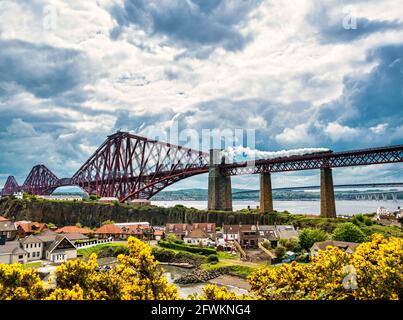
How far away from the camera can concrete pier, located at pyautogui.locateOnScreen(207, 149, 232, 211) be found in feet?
241

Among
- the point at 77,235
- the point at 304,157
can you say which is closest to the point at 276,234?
the point at 304,157

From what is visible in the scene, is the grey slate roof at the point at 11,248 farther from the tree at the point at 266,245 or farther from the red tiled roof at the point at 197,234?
the tree at the point at 266,245

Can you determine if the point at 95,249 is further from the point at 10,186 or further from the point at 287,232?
the point at 10,186

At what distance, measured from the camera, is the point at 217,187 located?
74.6 meters

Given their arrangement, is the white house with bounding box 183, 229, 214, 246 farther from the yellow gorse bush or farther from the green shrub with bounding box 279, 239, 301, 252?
the yellow gorse bush

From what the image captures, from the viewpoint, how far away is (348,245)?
35.0 metres

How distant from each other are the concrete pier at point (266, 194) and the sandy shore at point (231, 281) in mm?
27132

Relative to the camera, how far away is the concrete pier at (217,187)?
2896 inches

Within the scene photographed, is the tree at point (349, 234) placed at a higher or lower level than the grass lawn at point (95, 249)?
higher

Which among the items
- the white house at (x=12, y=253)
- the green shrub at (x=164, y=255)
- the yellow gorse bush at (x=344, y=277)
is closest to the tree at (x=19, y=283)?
the yellow gorse bush at (x=344, y=277)

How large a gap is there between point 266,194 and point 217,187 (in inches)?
586

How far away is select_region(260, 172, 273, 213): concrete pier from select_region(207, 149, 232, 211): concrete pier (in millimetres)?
12294

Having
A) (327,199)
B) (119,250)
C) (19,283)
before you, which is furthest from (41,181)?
(19,283)
